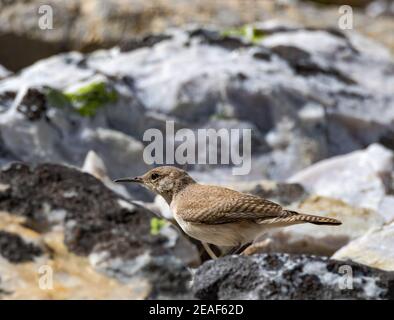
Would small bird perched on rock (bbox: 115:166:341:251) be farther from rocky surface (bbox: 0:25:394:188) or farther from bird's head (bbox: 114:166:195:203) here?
rocky surface (bbox: 0:25:394:188)

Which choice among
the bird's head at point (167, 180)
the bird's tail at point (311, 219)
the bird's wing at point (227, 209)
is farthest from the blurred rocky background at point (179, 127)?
the bird's wing at point (227, 209)

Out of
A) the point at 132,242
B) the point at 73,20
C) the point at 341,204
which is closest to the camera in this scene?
the point at 132,242

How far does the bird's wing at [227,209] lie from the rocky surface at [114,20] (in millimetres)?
8572

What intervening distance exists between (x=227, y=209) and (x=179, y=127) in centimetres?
458

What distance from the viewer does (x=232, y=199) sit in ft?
25.4

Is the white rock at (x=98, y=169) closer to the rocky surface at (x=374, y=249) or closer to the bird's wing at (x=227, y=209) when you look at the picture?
the bird's wing at (x=227, y=209)

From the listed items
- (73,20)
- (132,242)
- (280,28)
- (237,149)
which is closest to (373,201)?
(237,149)

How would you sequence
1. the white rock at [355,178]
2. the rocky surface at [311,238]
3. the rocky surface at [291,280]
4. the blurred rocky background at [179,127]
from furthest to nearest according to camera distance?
1. the white rock at [355,178]
2. the rocky surface at [311,238]
3. the blurred rocky background at [179,127]
4. the rocky surface at [291,280]

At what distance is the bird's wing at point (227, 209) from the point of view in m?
7.59

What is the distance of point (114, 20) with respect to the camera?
57.2 ft

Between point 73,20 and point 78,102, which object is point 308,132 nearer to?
point 78,102

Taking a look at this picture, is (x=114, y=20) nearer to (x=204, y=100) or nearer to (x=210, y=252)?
(x=204, y=100)

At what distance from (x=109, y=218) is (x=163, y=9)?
32.3ft

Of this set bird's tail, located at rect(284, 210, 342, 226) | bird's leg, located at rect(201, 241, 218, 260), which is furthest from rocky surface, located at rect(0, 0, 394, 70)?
bird's tail, located at rect(284, 210, 342, 226)
